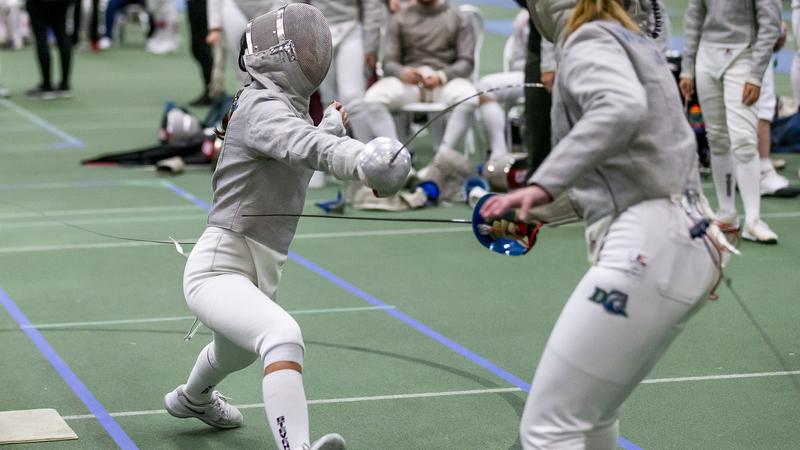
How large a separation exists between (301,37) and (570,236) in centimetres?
413

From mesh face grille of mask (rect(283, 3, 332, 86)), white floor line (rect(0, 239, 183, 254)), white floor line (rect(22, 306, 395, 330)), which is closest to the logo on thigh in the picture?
mesh face grille of mask (rect(283, 3, 332, 86))

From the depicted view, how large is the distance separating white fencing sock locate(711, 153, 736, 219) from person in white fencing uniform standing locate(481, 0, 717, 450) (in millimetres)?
4422

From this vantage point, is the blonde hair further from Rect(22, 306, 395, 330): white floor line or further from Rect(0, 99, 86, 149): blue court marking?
Rect(0, 99, 86, 149): blue court marking

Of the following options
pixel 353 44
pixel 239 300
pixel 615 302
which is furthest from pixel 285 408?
pixel 353 44

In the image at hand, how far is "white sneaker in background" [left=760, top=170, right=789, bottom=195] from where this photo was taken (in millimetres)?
8656

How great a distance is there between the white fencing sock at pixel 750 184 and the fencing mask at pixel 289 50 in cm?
401

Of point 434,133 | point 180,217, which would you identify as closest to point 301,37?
point 180,217

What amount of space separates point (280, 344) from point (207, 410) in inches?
36.2

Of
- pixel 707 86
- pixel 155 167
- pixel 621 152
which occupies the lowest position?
pixel 155 167

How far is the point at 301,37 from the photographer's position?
370cm

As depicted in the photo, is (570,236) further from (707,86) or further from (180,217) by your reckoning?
(180,217)

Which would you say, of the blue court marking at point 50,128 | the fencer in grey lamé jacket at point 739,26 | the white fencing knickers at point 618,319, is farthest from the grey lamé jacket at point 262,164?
the blue court marking at point 50,128

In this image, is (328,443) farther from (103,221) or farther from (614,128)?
(103,221)

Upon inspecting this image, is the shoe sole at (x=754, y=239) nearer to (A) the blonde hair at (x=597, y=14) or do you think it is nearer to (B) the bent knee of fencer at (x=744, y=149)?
(B) the bent knee of fencer at (x=744, y=149)
